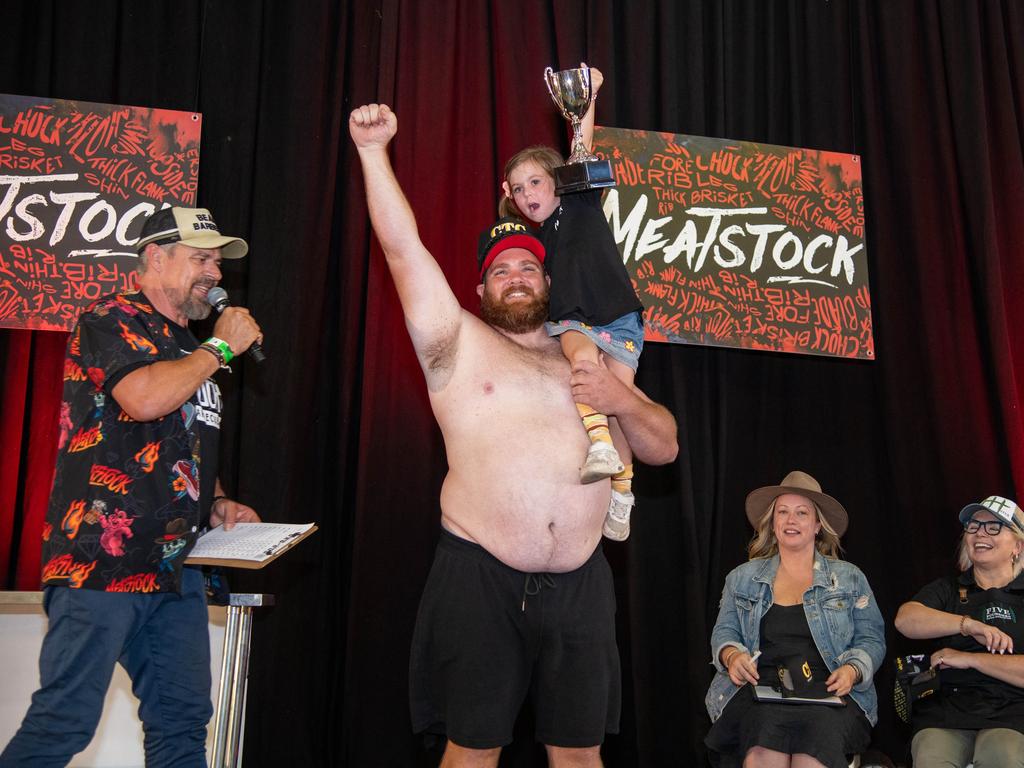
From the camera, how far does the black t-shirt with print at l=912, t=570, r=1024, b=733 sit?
10.3 feet

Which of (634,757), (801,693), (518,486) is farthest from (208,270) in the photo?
(634,757)

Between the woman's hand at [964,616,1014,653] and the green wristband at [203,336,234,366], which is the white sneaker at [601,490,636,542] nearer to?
the green wristband at [203,336,234,366]

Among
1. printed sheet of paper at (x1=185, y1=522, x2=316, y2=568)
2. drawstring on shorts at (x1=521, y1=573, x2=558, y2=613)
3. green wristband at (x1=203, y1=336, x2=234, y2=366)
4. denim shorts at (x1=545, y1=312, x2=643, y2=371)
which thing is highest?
denim shorts at (x1=545, y1=312, x2=643, y2=371)

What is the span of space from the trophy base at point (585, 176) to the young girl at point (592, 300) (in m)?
0.07

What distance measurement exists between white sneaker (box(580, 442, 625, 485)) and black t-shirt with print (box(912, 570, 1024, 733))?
180cm

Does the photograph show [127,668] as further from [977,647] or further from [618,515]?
[977,647]

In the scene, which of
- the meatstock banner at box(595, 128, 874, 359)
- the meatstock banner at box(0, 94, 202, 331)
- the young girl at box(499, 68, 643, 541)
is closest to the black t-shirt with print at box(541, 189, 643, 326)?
the young girl at box(499, 68, 643, 541)

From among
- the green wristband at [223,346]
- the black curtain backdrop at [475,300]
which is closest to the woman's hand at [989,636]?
the black curtain backdrop at [475,300]

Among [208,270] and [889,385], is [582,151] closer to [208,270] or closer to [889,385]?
[208,270]

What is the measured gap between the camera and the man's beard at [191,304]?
2590mm

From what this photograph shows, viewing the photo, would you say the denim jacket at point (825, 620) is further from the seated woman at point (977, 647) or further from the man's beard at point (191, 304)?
the man's beard at point (191, 304)

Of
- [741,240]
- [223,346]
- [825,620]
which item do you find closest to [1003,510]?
[825,620]

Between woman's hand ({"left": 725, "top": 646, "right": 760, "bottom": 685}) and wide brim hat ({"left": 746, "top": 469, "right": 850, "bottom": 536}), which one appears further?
wide brim hat ({"left": 746, "top": 469, "right": 850, "bottom": 536})

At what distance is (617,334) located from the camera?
2.55 metres
